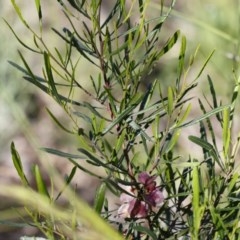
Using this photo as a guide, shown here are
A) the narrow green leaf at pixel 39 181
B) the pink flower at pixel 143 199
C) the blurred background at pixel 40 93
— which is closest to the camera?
the narrow green leaf at pixel 39 181

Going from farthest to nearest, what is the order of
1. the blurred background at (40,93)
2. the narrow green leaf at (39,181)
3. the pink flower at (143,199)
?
the blurred background at (40,93) < the pink flower at (143,199) < the narrow green leaf at (39,181)

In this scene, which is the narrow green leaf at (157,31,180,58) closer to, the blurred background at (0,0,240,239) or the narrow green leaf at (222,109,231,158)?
the narrow green leaf at (222,109,231,158)

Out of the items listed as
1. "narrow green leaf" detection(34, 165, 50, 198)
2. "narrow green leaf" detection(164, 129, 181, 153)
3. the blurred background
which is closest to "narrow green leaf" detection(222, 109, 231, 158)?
"narrow green leaf" detection(164, 129, 181, 153)

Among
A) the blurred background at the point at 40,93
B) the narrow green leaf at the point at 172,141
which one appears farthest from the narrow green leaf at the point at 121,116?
the blurred background at the point at 40,93

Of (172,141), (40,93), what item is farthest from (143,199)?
(40,93)

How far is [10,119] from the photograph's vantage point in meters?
2.50

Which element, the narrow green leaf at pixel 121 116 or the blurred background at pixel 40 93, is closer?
the narrow green leaf at pixel 121 116

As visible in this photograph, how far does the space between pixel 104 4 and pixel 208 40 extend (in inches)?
33.0

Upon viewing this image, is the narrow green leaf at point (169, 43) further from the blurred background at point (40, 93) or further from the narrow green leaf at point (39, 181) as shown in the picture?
the blurred background at point (40, 93)

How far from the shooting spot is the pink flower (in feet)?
2.18

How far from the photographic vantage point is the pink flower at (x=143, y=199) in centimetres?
67

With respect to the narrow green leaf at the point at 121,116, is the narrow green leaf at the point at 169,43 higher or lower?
higher

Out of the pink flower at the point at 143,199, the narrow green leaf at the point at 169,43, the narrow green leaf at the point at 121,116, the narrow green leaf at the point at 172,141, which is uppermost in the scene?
the narrow green leaf at the point at 169,43

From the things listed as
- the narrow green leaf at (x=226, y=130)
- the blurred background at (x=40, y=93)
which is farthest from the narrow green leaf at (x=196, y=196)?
the blurred background at (x=40, y=93)
